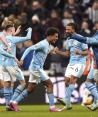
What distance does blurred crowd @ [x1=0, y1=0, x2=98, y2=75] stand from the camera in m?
25.7

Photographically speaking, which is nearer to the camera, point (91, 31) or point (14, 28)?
point (14, 28)

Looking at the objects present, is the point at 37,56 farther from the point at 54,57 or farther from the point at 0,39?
the point at 54,57

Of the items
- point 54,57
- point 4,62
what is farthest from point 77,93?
point 4,62

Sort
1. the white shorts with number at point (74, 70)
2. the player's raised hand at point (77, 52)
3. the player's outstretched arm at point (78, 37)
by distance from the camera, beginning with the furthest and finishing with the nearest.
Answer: the white shorts with number at point (74, 70) < the player's raised hand at point (77, 52) < the player's outstretched arm at point (78, 37)

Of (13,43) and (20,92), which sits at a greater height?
(13,43)

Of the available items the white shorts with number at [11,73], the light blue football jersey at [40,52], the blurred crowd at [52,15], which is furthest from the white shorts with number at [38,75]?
the blurred crowd at [52,15]

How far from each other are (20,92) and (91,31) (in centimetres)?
841

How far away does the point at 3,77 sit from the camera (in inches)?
747

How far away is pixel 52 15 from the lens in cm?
2733

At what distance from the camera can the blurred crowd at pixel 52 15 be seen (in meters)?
25.7

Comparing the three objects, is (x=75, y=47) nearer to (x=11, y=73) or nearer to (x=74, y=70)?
(x=74, y=70)

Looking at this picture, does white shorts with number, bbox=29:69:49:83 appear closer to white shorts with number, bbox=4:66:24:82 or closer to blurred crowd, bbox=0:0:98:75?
white shorts with number, bbox=4:66:24:82

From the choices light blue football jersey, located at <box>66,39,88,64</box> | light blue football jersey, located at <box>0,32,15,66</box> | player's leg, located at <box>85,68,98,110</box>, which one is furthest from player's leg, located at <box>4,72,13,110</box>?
player's leg, located at <box>85,68,98,110</box>

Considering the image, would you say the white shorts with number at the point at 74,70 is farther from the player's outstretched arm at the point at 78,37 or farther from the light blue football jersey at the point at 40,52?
the player's outstretched arm at the point at 78,37
